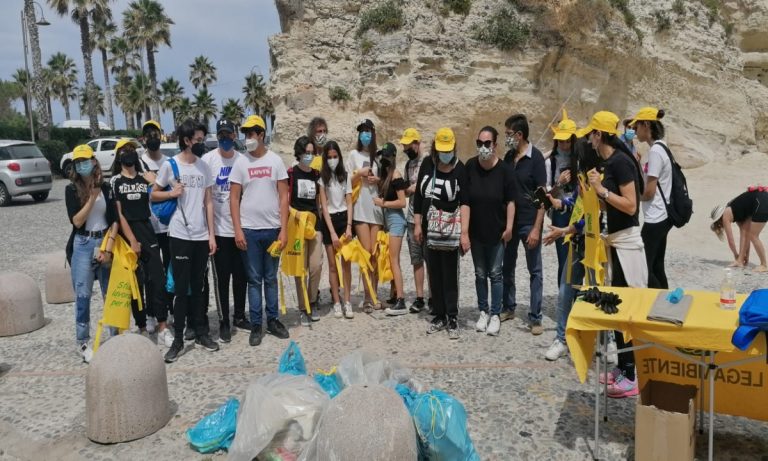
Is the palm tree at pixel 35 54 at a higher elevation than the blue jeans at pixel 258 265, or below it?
higher

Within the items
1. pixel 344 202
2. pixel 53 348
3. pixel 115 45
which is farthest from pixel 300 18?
pixel 115 45

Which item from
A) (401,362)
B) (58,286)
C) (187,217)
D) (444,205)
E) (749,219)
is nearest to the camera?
(401,362)

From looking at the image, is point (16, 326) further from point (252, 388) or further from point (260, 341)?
point (252, 388)

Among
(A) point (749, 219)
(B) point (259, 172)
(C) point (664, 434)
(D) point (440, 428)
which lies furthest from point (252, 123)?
(A) point (749, 219)

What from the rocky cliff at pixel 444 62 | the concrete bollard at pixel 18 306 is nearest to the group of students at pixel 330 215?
the concrete bollard at pixel 18 306

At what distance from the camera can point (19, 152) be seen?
715 inches

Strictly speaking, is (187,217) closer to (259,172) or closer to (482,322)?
(259,172)

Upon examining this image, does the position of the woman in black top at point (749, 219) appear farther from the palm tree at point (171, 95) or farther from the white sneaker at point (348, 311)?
the palm tree at point (171, 95)

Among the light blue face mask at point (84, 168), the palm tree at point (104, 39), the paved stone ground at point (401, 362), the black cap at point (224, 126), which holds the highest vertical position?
the palm tree at point (104, 39)

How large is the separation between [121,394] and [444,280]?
10.9 ft

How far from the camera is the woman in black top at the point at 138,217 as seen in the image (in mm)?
5613

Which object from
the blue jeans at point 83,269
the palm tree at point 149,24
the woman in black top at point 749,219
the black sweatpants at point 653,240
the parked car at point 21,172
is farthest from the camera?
the palm tree at point 149,24

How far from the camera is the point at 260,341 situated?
604cm

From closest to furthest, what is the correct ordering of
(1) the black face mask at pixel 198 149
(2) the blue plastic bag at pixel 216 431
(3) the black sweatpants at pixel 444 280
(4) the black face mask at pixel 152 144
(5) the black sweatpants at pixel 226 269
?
(2) the blue plastic bag at pixel 216 431 < (1) the black face mask at pixel 198 149 < (5) the black sweatpants at pixel 226 269 < (3) the black sweatpants at pixel 444 280 < (4) the black face mask at pixel 152 144
